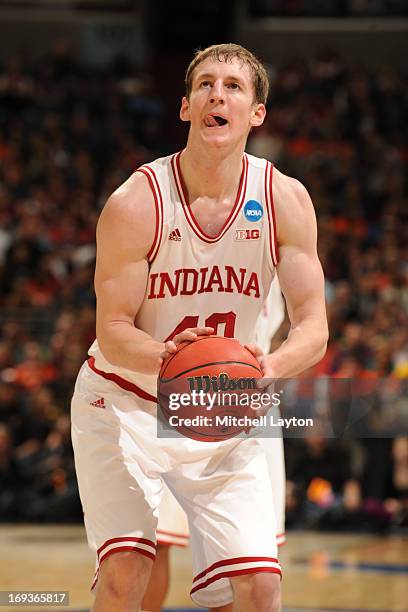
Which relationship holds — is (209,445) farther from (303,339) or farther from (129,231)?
(129,231)

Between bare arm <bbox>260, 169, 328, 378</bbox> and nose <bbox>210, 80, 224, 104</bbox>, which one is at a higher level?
nose <bbox>210, 80, 224, 104</bbox>

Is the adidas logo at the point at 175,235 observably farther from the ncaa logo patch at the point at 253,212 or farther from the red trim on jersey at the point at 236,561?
the red trim on jersey at the point at 236,561

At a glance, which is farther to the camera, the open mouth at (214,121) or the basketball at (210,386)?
the open mouth at (214,121)

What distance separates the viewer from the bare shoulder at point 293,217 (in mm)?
4164

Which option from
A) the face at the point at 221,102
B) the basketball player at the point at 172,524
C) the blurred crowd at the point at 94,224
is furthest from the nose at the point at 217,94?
the blurred crowd at the point at 94,224

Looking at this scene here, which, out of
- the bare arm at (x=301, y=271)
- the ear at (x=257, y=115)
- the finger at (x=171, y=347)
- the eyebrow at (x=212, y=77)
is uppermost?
the eyebrow at (x=212, y=77)

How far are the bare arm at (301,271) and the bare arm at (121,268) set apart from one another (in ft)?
1.66

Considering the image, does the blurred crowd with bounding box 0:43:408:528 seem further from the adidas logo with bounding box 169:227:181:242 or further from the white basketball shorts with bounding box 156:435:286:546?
the adidas logo with bounding box 169:227:181:242

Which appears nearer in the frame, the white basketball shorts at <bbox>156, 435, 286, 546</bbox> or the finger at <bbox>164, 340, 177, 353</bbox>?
the finger at <bbox>164, 340, 177, 353</bbox>

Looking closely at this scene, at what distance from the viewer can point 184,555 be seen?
30.8 feet

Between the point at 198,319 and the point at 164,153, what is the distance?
14.3 metres

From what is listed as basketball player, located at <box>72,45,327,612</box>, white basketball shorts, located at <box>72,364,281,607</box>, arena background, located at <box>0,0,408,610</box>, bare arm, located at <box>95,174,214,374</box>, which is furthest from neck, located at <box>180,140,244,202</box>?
arena background, located at <box>0,0,408,610</box>

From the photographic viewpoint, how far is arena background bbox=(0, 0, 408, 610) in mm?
10320

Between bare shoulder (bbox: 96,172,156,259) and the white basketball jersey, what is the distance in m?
0.04
